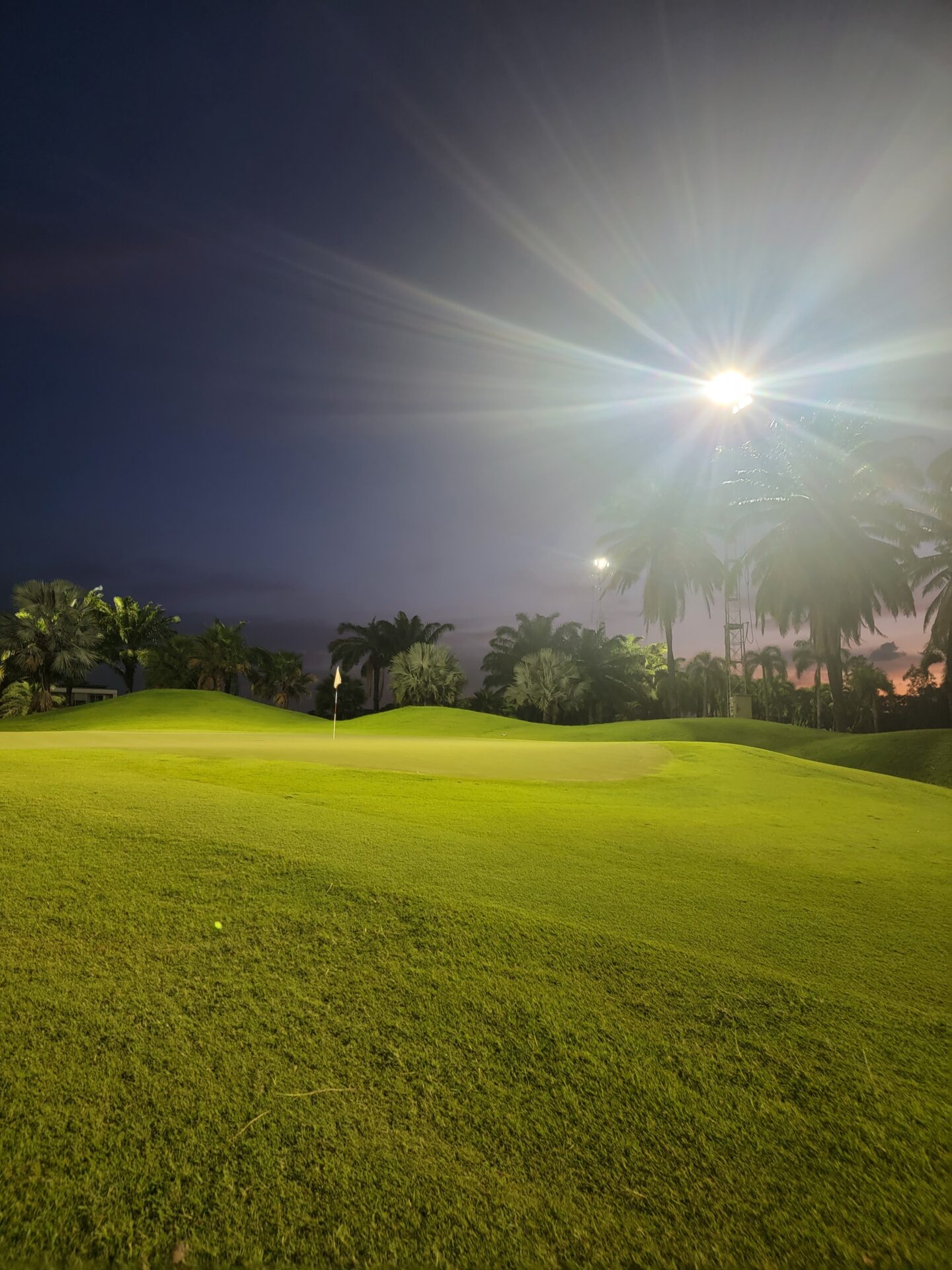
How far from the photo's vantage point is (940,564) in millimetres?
32281

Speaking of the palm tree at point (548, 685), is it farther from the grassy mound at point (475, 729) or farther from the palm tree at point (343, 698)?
the palm tree at point (343, 698)

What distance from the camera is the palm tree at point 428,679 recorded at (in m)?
44.1

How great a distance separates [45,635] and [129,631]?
11.1 metres

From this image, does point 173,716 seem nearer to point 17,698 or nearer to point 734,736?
point 17,698

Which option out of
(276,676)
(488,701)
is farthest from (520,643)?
(276,676)

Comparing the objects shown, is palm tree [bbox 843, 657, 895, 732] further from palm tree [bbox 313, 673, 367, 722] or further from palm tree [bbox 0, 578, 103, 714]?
palm tree [bbox 0, 578, 103, 714]

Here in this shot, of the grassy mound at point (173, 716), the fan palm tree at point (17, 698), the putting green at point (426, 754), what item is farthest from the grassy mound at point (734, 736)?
the fan palm tree at point (17, 698)

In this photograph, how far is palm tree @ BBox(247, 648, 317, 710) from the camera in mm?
58469

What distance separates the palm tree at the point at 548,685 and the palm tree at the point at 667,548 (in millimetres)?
6644

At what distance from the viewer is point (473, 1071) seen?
2.22 meters

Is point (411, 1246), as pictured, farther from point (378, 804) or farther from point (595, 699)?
point (595, 699)

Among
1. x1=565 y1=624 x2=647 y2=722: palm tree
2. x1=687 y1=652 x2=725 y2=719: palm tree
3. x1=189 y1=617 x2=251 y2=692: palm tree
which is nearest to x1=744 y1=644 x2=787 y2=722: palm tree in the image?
x1=687 y1=652 x2=725 y2=719: palm tree

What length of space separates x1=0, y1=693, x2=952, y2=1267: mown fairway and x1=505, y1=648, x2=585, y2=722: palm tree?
1477 inches

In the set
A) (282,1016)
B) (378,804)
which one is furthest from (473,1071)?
(378,804)
